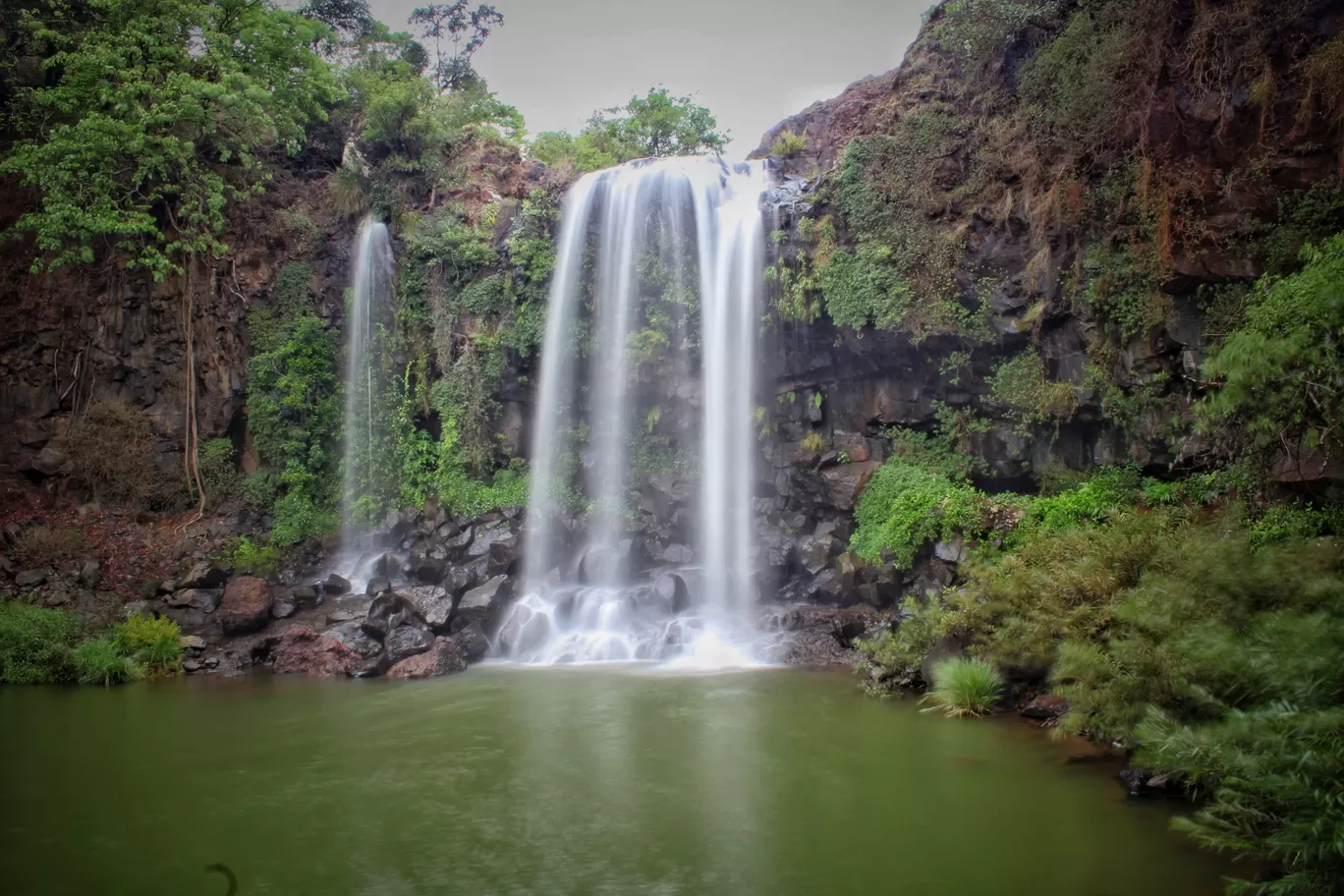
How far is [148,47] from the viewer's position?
61.2 ft

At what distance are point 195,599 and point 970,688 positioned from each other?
518 inches

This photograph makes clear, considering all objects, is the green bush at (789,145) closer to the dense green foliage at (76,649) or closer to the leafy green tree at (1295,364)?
the leafy green tree at (1295,364)

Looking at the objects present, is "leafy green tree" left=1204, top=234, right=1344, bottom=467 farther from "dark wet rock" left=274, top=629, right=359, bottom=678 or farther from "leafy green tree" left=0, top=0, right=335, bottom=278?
"leafy green tree" left=0, top=0, right=335, bottom=278

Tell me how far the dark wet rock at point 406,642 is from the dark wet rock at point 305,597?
2.71 m

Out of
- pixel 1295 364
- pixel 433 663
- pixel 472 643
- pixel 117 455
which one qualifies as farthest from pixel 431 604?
pixel 1295 364

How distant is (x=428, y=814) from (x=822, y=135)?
1732 cm

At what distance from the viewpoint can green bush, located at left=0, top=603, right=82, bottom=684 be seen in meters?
13.2

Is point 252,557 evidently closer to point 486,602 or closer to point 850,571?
point 486,602

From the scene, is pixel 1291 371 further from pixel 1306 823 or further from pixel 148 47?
pixel 148 47

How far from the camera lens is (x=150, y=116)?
18.1 meters

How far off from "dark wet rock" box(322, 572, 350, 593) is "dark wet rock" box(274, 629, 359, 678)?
235 centimetres

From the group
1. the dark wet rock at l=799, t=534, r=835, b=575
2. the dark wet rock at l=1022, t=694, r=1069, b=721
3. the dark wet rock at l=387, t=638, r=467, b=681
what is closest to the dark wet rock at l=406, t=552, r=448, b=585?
the dark wet rock at l=387, t=638, r=467, b=681

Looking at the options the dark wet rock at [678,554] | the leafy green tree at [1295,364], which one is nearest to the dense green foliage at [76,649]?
the dark wet rock at [678,554]

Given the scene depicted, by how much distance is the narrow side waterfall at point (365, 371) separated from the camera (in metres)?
20.1
